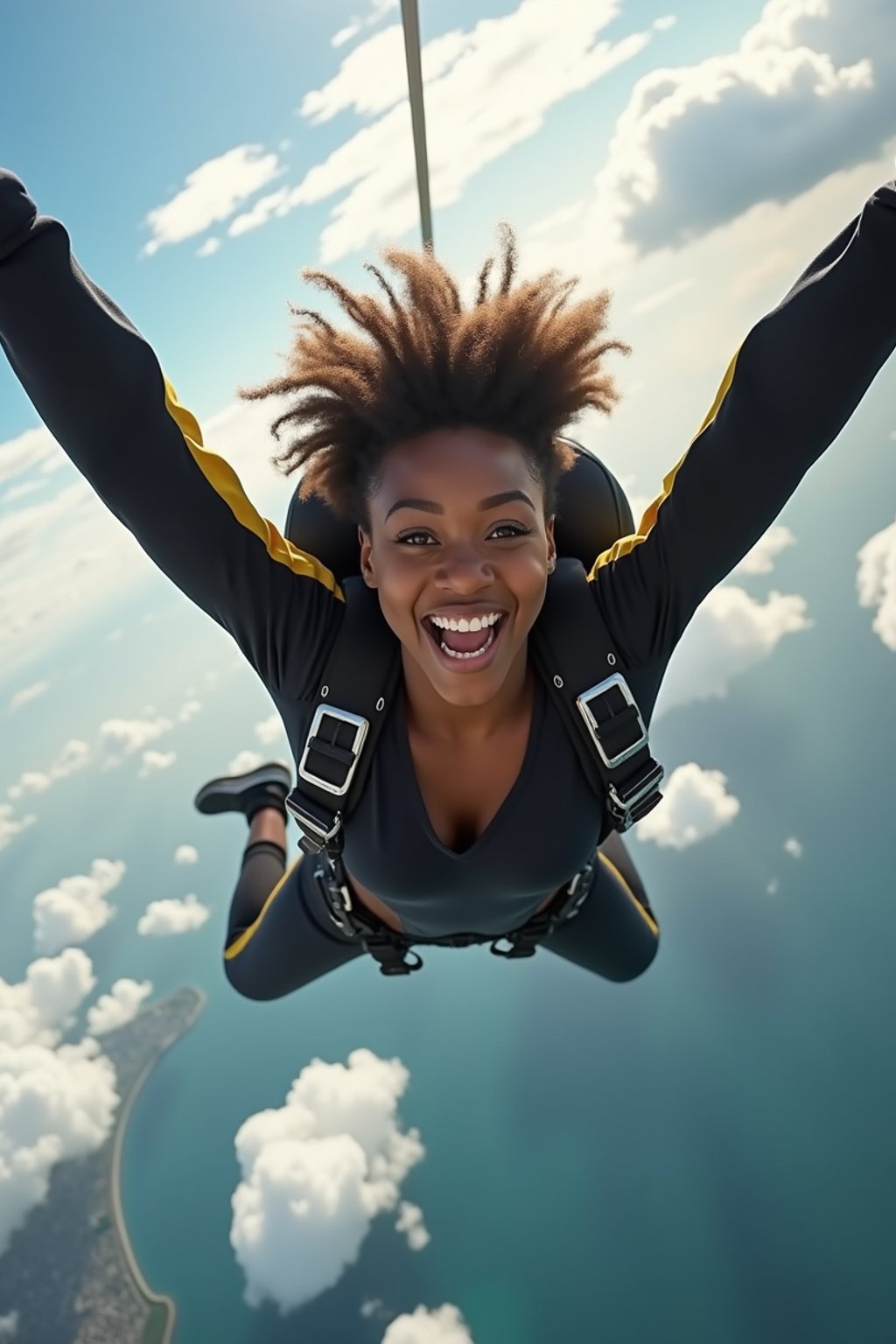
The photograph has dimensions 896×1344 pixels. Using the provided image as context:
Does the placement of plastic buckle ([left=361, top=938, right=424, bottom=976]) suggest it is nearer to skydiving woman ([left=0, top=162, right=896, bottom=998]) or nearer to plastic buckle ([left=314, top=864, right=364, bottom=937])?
plastic buckle ([left=314, top=864, right=364, bottom=937])

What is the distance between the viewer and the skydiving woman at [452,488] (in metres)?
1.64

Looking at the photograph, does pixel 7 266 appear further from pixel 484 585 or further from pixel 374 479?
pixel 484 585

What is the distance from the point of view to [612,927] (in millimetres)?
3436

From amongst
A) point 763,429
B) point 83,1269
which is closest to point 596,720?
point 763,429

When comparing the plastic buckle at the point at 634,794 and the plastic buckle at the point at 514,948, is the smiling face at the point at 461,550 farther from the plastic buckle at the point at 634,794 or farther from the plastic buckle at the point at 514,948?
the plastic buckle at the point at 514,948

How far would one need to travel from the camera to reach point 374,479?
1994mm

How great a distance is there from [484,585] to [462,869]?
745mm

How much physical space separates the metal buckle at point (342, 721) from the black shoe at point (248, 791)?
306 cm

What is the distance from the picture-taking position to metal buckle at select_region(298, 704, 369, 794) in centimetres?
199

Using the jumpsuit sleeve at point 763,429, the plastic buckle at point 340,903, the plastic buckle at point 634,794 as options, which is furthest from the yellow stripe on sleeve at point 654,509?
the plastic buckle at point 340,903

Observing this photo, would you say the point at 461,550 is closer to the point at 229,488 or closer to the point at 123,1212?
the point at 229,488

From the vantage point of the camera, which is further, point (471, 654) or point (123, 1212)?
point (123, 1212)

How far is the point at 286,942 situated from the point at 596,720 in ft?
6.47

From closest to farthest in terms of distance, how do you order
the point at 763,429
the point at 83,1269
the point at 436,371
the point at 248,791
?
the point at 763,429 → the point at 436,371 → the point at 248,791 → the point at 83,1269
